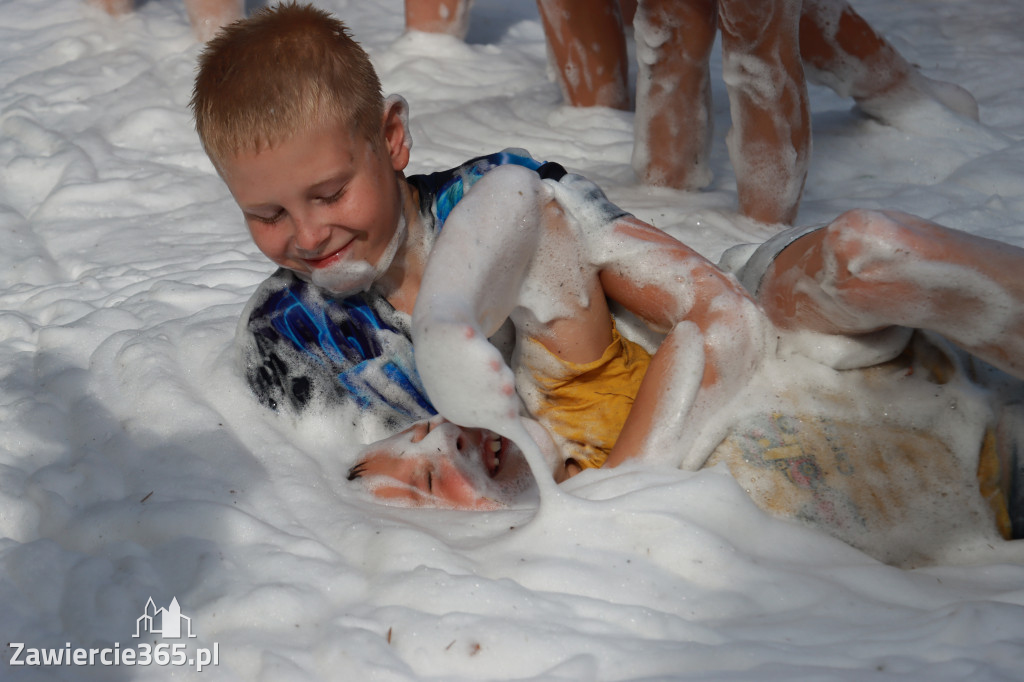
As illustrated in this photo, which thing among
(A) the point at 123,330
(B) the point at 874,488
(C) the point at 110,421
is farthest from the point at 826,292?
(A) the point at 123,330

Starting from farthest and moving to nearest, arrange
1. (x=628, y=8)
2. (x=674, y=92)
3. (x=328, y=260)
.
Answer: (x=628, y=8), (x=674, y=92), (x=328, y=260)

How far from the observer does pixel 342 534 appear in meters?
1.48

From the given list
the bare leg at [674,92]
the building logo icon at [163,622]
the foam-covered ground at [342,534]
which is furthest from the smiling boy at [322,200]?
the bare leg at [674,92]

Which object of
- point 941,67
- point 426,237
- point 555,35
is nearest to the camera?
point 426,237

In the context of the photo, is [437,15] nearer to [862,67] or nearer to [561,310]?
[862,67]

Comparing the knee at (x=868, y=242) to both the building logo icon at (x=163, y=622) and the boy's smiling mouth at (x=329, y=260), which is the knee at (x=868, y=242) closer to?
the boy's smiling mouth at (x=329, y=260)

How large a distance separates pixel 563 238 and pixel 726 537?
1.88 feet

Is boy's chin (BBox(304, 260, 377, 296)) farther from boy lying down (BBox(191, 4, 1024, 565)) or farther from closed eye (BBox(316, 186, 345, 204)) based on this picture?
closed eye (BBox(316, 186, 345, 204))

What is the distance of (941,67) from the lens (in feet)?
11.5

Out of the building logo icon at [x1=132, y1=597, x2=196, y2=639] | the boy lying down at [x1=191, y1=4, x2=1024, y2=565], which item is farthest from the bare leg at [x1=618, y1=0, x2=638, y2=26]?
the building logo icon at [x1=132, y1=597, x2=196, y2=639]

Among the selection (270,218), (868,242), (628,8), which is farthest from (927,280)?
(628,8)

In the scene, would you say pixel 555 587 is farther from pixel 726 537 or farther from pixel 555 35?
pixel 555 35

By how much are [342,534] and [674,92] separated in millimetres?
1717

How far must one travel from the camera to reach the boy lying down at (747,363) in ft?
4.42
